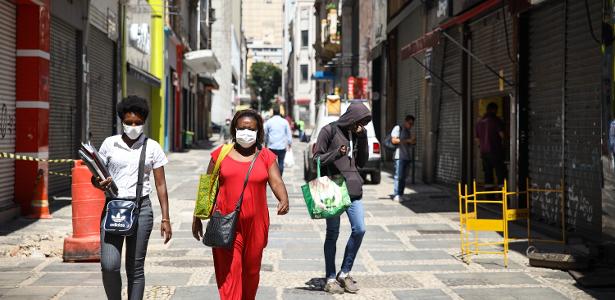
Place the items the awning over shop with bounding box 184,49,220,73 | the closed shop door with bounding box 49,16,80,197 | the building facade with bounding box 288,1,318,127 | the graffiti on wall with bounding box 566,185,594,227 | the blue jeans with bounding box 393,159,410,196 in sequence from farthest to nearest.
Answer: the building facade with bounding box 288,1,318,127 < the awning over shop with bounding box 184,49,220,73 < the blue jeans with bounding box 393,159,410,196 < the closed shop door with bounding box 49,16,80,197 < the graffiti on wall with bounding box 566,185,594,227

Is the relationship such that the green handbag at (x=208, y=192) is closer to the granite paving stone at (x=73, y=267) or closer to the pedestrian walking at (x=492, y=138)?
the granite paving stone at (x=73, y=267)

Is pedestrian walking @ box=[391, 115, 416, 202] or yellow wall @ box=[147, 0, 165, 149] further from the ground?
yellow wall @ box=[147, 0, 165, 149]

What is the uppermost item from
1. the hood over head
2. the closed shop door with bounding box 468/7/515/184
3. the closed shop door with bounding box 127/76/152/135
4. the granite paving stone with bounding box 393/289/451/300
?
the closed shop door with bounding box 127/76/152/135

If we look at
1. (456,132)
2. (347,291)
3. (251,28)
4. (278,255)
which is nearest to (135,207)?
(347,291)

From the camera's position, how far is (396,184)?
50.9ft

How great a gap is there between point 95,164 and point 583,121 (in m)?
6.84

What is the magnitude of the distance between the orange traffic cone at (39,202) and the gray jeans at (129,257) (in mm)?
7025

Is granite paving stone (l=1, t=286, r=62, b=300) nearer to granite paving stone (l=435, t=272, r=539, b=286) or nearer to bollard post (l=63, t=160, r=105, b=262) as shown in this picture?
bollard post (l=63, t=160, r=105, b=262)

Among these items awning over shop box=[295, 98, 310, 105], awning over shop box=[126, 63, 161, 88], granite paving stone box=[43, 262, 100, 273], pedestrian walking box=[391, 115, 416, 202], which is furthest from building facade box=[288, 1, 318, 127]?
granite paving stone box=[43, 262, 100, 273]

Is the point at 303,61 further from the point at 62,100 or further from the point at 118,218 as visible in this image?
the point at 118,218

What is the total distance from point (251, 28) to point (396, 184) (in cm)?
17095

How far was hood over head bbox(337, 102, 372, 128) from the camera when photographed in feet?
23.2

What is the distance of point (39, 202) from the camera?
39.4 feet

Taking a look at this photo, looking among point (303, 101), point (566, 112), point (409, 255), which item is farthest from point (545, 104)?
point (303, 101)
